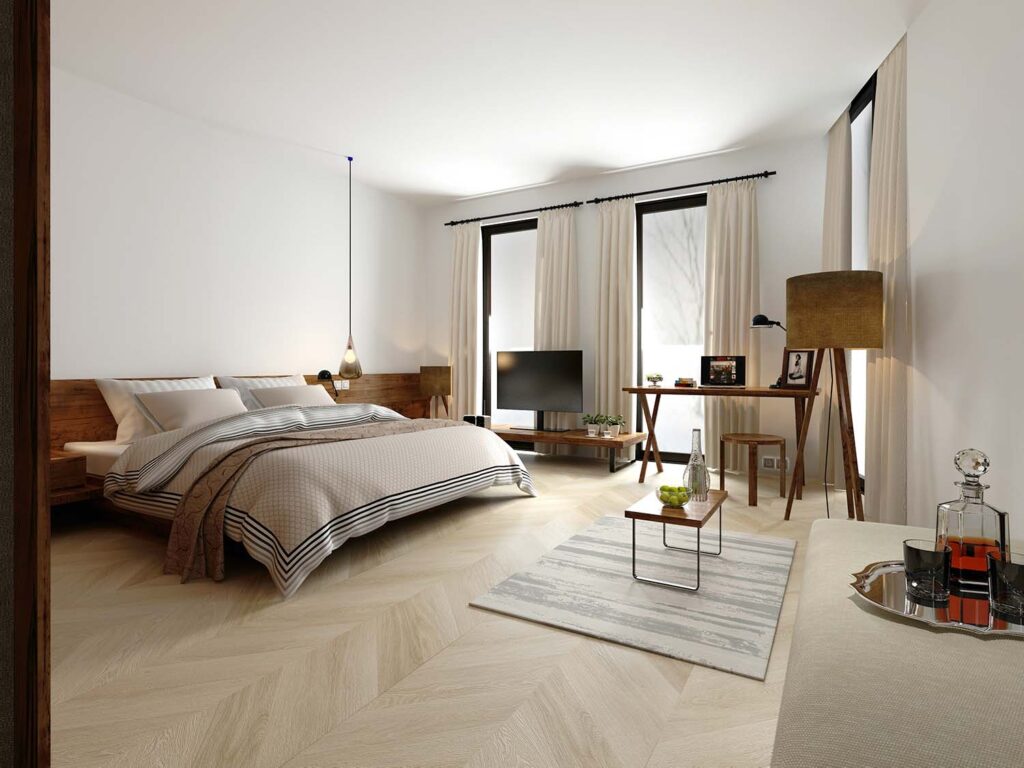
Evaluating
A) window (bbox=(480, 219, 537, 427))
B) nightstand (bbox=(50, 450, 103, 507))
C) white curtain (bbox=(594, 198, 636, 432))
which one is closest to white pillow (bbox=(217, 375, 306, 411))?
nightstand (bbox=(50, 450, 103, 507))

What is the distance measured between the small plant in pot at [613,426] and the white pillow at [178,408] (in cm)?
298

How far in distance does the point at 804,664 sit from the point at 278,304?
4.91m

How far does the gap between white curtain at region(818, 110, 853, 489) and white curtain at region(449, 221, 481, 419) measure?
10.9 ft

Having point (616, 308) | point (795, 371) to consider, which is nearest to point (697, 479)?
point (795, 371)

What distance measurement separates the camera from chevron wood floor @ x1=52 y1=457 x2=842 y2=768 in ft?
4.86

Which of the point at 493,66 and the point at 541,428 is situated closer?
the point at 493,66

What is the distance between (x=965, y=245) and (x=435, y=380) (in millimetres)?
4622

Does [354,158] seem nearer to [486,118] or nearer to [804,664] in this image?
[486,118]

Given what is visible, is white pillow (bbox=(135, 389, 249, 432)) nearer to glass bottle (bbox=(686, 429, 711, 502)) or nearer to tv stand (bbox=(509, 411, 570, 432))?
glass bottle (bbox=(686, 429, 711, 502))

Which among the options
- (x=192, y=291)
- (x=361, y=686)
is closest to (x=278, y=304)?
(x=192, y=291)

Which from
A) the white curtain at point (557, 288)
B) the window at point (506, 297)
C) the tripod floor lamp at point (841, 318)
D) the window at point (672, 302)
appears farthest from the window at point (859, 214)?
the window at point (506, 297)

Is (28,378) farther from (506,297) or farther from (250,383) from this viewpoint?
(506,297)

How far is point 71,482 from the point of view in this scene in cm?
330

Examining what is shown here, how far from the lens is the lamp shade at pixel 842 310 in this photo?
3.00 m
